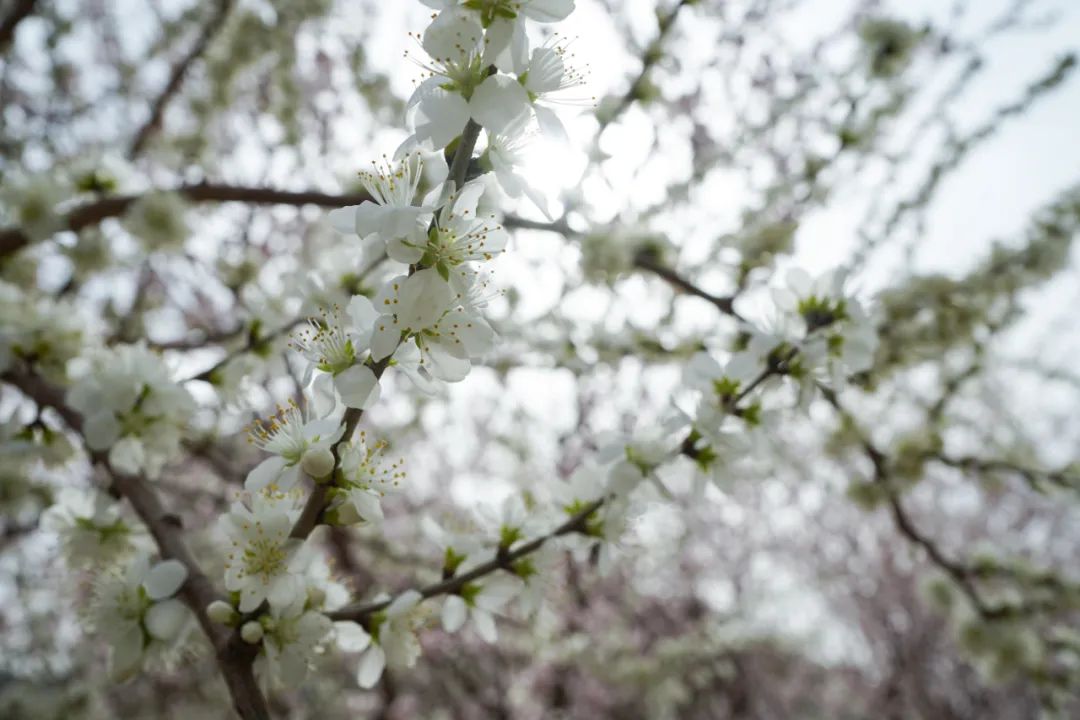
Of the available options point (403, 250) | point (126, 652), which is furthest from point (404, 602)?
point (403, 250)

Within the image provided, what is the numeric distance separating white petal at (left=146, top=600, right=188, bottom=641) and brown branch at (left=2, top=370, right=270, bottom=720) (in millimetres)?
17

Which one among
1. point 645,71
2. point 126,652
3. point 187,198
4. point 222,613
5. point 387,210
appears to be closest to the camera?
point 387,210

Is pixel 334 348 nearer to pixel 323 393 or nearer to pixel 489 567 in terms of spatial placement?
pixel 323 393

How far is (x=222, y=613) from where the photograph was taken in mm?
920

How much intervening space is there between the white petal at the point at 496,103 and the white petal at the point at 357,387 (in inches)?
11.6

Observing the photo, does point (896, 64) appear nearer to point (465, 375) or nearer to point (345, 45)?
point (465, 375)

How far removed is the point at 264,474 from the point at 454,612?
41 centimetres

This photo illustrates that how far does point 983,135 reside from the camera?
236cm

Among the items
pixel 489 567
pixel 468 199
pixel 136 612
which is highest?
pixel 468 199

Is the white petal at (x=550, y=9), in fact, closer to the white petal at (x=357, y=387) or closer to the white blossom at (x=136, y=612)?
the white petal at (x=357, y=387)

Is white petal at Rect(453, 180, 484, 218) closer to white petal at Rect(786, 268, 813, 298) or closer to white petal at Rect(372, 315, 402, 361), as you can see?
white petal at Rect(372, 315, 402, 361)

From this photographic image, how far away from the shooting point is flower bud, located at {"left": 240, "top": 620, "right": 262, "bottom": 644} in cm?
90

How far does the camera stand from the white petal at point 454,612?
3.60 feet

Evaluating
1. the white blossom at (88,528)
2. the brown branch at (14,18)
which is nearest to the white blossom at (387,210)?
the white blossom at (88,528)
